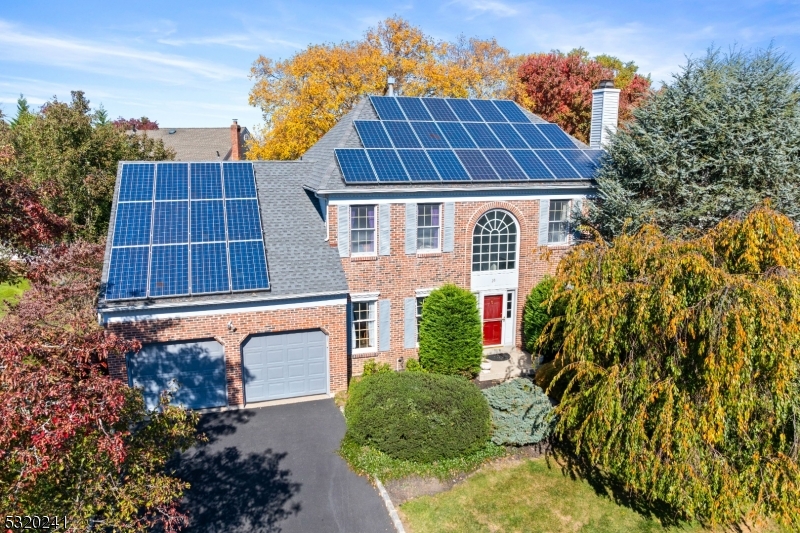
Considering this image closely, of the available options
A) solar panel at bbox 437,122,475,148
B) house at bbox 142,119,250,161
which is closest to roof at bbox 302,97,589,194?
solar panel at bbox 437,122,475,148

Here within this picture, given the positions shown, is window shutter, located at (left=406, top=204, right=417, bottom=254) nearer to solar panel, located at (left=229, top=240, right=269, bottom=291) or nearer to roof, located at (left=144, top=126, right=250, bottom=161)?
solar panel, located at (left=229, top=240, right=269, bottom=291)

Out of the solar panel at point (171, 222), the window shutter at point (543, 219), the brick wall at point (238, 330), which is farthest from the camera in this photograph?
the window shutter at point (543, 219)

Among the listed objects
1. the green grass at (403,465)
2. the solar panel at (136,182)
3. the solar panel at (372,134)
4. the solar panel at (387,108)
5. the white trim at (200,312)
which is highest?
the solar panel at (387,108)

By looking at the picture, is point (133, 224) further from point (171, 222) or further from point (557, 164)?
point (557, 164)

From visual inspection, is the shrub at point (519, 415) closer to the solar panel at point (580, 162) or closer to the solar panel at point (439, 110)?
the solar panel at point (580, 162)

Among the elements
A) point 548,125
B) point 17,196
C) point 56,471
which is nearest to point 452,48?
point 548,125

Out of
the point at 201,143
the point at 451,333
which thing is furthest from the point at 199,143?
the point at 451,333

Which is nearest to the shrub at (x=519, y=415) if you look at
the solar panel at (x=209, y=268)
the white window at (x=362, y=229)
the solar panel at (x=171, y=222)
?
the white window at (x=362, y=229)
